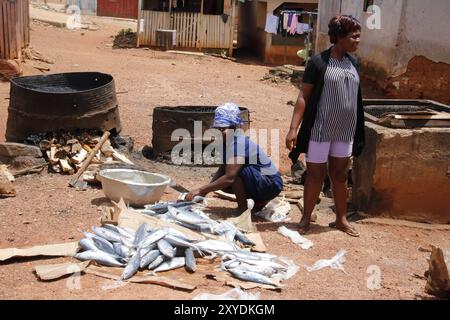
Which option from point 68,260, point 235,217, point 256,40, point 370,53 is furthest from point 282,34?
point 68,260

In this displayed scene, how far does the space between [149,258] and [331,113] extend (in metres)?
1.99

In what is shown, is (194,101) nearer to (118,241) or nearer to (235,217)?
(235,217)

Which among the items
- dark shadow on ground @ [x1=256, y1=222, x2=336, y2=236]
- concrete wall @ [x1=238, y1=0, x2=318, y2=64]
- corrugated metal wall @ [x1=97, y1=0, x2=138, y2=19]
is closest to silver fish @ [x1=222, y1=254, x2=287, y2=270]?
dark shadow on ground @ [x1=256, y1=222, x2=336, y2=236]

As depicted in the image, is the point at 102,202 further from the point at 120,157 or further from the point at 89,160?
the point at 120,157

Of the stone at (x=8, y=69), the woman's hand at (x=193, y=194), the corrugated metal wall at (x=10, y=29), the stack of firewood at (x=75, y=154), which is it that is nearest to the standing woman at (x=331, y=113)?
the woman's hand at (x=193, y=194)

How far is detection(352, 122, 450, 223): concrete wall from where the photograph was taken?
18.6ft

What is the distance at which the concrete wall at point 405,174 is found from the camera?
566cm

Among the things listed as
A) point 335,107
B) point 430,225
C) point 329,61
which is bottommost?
point 430,225

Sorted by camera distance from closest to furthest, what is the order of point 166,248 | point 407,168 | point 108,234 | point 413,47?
point 166,248 < point 108,234 < point 407,168 < point 413,47

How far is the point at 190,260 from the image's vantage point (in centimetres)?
416

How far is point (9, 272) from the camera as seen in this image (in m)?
4.07

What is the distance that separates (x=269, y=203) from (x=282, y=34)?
53.6 ft

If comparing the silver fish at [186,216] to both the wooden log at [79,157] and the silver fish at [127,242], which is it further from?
the wooden log at [79,157]

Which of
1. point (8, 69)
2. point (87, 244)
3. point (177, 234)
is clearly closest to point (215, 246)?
point (177, 234)
